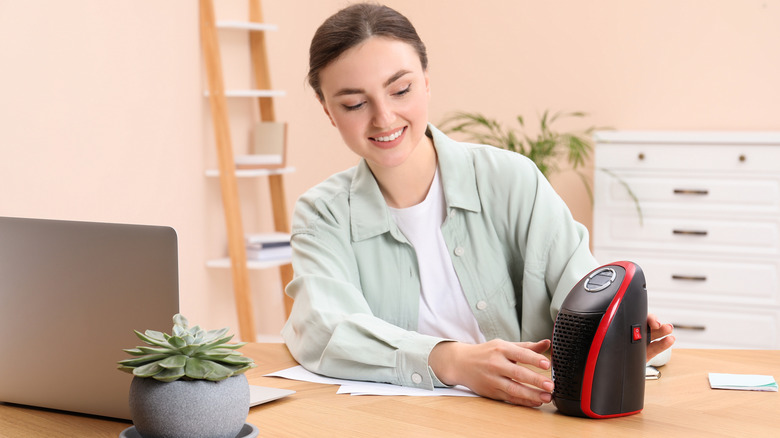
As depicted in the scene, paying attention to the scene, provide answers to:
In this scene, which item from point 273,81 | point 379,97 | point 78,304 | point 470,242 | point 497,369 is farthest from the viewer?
point 273,81

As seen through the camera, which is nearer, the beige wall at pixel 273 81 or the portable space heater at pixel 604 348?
the portable space heater at pixel 604 348

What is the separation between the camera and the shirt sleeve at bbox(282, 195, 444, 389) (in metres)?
1.36

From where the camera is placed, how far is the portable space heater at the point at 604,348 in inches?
44.0

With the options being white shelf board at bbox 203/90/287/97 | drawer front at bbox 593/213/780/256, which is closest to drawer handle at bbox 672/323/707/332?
drawer front at bbox 593/213/780/256

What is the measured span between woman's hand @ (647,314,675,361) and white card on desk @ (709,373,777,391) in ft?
0.33

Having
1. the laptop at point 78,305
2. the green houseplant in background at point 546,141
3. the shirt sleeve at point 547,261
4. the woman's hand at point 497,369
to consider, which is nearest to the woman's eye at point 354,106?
the shirt sleeve at point 547,261

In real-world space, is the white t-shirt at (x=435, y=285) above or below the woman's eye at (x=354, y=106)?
below

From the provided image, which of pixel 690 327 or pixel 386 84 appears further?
pixel 690 327

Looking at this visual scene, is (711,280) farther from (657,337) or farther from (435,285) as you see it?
(657,337)

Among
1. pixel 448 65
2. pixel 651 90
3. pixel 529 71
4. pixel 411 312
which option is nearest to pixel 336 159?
pixel 448 65

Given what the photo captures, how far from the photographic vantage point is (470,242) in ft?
5.59

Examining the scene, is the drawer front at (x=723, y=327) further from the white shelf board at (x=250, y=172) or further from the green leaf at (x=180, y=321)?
the green leaf at (x=180, y=321)

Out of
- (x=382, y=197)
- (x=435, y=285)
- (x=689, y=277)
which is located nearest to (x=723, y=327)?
(x=689, y=277)

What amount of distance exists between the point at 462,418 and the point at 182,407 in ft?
1.29
